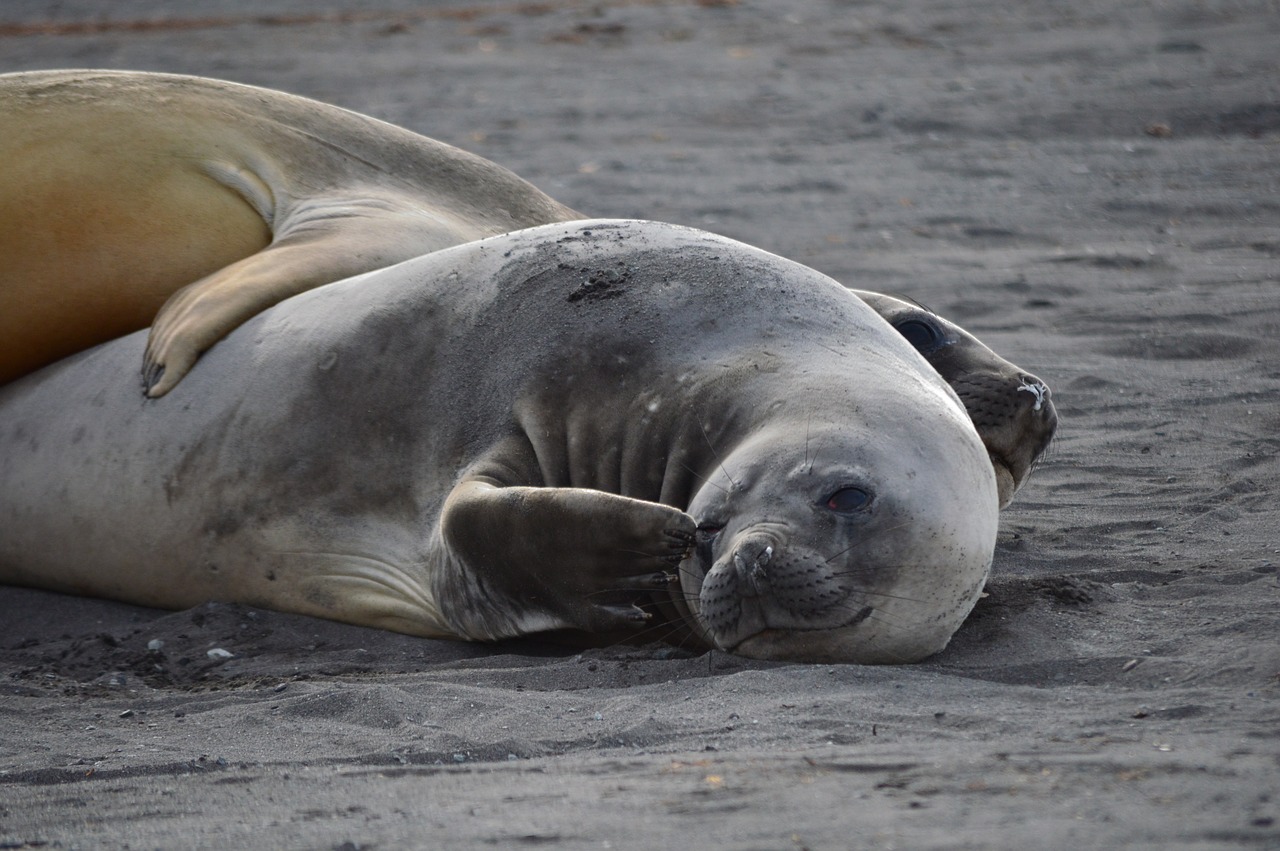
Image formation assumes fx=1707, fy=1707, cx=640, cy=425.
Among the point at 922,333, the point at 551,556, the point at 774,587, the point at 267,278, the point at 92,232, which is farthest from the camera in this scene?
the point at 92,232

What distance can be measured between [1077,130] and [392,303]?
6344 millimetres

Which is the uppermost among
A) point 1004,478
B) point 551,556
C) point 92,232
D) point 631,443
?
point 92,232

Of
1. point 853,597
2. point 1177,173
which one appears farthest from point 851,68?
point 853,597

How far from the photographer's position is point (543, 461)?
3.85 metres

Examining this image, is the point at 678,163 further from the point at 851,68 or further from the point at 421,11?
the point at 421,11

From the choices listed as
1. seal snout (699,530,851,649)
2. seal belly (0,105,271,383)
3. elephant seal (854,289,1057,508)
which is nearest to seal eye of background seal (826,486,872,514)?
seal snout (699,530,851,649)

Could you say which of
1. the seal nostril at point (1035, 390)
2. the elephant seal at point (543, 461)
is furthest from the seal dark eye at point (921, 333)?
the elephant seal at point (543, 461)

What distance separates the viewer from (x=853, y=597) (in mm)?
3307

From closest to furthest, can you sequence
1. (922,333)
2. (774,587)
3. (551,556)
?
(774,587) → (551,556) → (922,333)

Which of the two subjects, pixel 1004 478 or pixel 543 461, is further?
pixel 1004 478

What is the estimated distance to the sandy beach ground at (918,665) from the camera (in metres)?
2.51

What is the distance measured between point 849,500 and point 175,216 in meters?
2.46

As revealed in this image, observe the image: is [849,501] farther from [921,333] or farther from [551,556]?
[921,333]

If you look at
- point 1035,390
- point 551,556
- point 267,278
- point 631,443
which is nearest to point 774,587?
point 551,556
